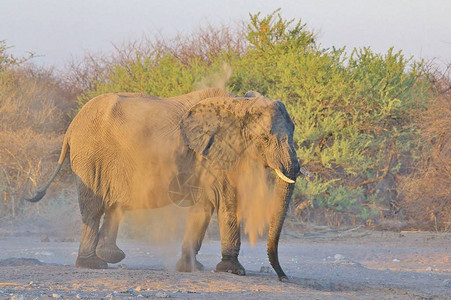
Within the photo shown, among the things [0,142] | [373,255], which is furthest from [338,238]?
[0,142]

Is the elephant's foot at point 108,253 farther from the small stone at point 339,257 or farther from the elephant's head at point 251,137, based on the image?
the small stone at point 339,257

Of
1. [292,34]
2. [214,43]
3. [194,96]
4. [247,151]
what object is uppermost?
[214,43]

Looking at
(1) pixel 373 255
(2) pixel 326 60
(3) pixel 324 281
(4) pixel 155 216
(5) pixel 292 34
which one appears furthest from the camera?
A: (5) pixel 292 34

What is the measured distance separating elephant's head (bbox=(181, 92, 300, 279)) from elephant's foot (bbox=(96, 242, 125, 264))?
1.79 metres

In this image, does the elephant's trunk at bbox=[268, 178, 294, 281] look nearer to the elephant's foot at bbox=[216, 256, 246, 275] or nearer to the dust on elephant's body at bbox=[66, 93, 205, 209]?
the elephant's foot at bbox=[216, 256, 246, 275]

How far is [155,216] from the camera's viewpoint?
10.5m

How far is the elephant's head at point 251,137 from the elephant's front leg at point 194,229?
23.0 inches

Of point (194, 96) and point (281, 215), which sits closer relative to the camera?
point (281, 215)

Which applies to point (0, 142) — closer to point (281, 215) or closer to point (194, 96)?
point (194, 96)

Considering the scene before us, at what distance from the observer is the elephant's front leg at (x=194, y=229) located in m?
8.89

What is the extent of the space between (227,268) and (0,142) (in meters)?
11.6

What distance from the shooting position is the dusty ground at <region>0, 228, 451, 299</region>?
21.8ft

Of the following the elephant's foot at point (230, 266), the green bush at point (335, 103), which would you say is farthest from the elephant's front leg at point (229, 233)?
the green bush at point (335, 103)

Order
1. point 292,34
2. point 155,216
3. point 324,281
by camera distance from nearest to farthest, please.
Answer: point 324,281, point 155,216, point 292,34
